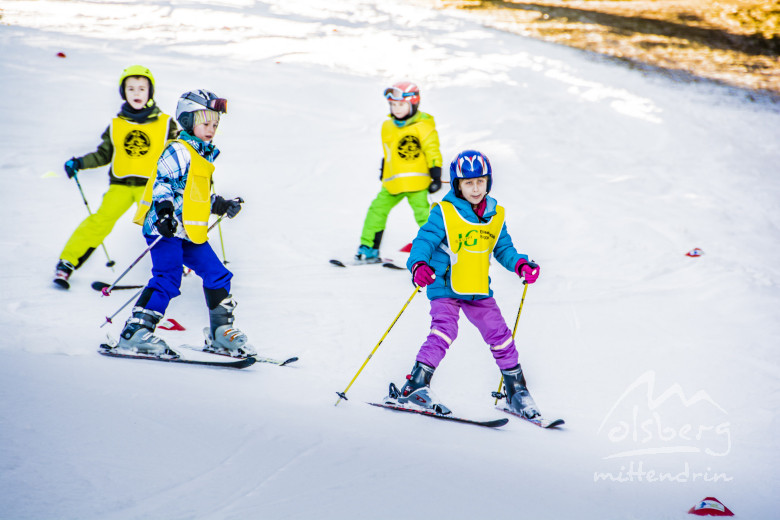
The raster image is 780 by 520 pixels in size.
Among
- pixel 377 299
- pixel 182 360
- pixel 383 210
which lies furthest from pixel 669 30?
pixel 182 360

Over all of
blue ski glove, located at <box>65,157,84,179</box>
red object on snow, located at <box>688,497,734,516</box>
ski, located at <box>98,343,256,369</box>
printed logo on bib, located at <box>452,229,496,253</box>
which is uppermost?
blue ski glove, located at <box>65,157,84,179</box>

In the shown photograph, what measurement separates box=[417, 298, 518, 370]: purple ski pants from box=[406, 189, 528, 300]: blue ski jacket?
0.22ft

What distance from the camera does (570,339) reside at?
5898 millimetres

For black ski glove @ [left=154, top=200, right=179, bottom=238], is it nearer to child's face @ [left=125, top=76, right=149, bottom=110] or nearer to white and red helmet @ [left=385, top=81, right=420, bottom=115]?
child's face @ [left=125, top=76, right=149, bottom=110]

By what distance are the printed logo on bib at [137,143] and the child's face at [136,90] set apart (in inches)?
9.9

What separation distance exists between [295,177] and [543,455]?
6551mm

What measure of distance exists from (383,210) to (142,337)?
10.7 feet

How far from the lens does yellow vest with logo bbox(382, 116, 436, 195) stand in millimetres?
6906

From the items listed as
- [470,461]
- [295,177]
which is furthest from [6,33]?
[470,461]

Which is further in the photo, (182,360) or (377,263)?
(377,263)

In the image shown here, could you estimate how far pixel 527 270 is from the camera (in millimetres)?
4289

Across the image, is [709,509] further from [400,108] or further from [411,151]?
[400,108]

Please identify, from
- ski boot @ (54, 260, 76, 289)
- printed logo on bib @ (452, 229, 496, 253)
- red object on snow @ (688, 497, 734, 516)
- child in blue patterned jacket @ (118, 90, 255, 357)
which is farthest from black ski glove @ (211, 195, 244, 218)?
red object on snow @ (688, 497, 734, 516)

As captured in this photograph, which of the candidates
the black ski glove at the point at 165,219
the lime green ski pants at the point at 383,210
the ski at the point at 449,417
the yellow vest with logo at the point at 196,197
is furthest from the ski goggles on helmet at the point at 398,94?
the ski at the point at 449,417
